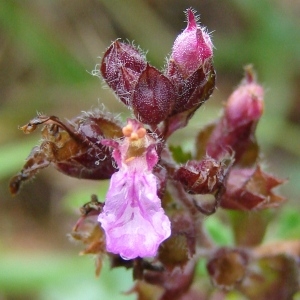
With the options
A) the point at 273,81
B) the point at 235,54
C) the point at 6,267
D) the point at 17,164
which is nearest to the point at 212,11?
the point at 235,54

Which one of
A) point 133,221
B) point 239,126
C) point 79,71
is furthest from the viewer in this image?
point 79,71

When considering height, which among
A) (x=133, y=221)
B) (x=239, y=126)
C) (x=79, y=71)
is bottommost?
(x=133, y=221)

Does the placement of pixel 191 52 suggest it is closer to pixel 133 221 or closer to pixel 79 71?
pixel 133 221

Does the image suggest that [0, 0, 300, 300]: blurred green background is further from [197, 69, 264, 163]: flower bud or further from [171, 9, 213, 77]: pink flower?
[171, 9, 213, 77]: pink flower

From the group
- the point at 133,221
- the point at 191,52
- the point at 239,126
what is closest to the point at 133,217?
the point at 133,221

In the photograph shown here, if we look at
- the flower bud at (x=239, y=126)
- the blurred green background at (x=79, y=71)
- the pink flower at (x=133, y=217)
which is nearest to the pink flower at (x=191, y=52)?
the pink flower at (x=133, y=217)

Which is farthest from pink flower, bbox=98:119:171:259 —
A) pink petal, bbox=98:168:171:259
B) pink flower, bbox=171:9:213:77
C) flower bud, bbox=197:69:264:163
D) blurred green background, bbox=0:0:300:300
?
blurred green background, bbox=0:0:300:300

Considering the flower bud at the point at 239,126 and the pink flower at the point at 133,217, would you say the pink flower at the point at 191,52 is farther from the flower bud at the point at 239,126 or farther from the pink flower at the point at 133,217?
the flower bud at the point at 239,126
